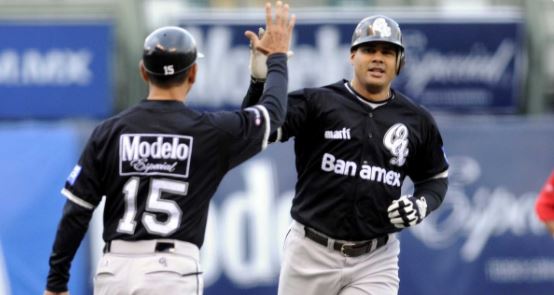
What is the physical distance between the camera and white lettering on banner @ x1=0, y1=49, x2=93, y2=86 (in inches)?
472

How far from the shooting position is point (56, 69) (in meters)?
12.1

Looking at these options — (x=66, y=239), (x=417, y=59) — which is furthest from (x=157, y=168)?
(x=417, y=59)

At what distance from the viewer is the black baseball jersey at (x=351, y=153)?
6492 millimetres

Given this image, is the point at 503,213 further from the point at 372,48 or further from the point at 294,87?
the point at 372,48

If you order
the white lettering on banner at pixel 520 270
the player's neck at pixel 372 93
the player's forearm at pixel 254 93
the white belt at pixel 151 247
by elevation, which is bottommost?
the white lettering on banner at pixel 520 270

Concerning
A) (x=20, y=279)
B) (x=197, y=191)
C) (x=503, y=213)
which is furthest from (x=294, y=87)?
(x=197, y=191)

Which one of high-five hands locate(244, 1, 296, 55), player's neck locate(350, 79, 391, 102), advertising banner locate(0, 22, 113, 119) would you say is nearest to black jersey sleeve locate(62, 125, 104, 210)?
high-five hands locate(244, 1, 296, 55)

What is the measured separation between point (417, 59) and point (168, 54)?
768cm

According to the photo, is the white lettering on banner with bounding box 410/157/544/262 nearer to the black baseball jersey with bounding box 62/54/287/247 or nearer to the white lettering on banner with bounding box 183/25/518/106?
the white lettering on banner with bounding box 183/25/518/106

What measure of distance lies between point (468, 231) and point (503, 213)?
41 centimetres

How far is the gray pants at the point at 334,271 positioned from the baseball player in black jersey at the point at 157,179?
111cm

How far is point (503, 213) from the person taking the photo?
439 inches

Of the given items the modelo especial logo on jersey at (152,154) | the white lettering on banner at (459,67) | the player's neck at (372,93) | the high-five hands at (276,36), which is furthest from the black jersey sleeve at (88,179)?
the white lettering on banner at (459,67)

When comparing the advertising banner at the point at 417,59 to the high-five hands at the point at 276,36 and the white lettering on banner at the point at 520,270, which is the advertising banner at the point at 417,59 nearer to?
the white lettering on banner at the point at 520,270
